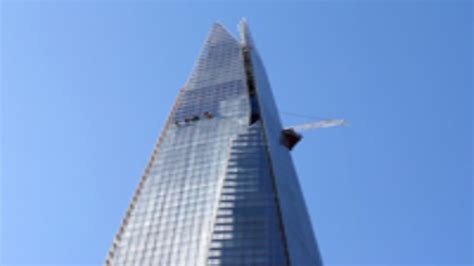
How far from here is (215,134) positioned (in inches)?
6166

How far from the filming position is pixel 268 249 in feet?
395

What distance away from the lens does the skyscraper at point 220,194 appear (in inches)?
4877

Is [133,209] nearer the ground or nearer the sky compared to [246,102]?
nearer the ground

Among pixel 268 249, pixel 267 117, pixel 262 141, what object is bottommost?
pixel 268 249

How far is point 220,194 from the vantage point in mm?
134500

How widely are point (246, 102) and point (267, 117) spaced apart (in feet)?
24.1

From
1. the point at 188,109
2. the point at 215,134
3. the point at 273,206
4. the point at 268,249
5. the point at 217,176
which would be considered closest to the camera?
the point at 268,249

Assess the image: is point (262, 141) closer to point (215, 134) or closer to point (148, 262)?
point (215, 134)

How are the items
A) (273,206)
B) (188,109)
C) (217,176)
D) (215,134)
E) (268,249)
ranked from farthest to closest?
Result: (188,109)
(215,134)
(217,176)
(273,206)
(268,249)

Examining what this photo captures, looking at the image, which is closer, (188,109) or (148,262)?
(148,262)

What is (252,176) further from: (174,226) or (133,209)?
(133,209)

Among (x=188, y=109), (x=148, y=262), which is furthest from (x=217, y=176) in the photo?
(x=188, y=109)

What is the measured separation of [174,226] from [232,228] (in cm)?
1544

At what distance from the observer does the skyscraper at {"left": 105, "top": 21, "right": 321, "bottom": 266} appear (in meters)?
124
